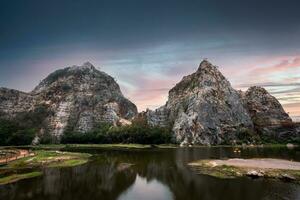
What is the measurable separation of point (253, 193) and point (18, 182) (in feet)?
172

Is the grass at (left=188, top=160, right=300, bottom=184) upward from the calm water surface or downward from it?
upward

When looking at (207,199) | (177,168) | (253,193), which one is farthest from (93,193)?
(177,168)

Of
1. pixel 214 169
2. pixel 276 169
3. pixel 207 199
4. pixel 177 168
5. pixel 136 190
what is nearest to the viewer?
pixel 207 199

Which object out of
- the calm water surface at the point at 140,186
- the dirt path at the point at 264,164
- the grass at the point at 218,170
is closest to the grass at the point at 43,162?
the calm water surface at the point at 140,186

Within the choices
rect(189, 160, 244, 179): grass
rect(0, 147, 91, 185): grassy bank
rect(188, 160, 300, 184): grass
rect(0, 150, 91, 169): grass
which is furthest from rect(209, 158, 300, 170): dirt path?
rect(0, 147, 91, 185): grassy bank

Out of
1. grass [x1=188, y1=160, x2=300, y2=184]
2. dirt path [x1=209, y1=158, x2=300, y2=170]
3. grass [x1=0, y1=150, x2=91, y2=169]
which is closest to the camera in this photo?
grass [x1=188, y1=160, x2=300, y2=184]

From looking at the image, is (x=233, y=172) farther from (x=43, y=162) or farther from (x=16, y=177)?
(x=43, y=162)

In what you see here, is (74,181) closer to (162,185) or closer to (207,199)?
(162,185)

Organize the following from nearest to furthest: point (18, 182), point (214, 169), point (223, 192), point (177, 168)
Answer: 1. point (223, 192)
2. point (18, 182)
3. point (214, 169)
4. point (177, 168)

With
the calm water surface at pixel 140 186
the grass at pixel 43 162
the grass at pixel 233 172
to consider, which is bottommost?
the calm water surface at pixel 140 186

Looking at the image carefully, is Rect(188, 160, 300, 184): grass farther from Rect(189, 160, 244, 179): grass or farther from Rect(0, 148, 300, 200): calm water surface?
Rect(0, 148, 300, 200): calm water surface

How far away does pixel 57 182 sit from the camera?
86.2 metres

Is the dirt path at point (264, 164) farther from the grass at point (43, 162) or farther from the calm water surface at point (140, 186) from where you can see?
the grass at point (43, 162)

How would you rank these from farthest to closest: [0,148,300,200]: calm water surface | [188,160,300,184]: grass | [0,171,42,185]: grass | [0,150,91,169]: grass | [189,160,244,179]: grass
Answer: [0,150,91,169]: grass < [189,160,244,179]: grass < [188,160,300,184]: grass < [0,171,42,185]: grass < [0,148,300,200]: calm water surface
